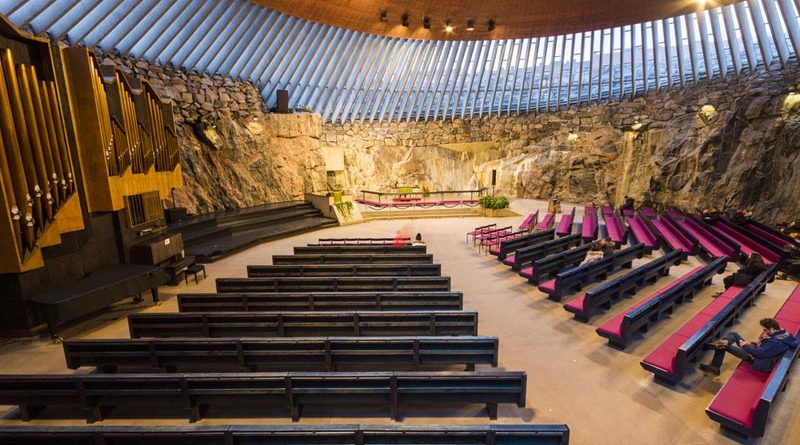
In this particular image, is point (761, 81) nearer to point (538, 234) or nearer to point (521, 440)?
point (538, 234)

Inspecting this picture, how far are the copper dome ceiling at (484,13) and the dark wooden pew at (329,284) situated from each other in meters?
9.91

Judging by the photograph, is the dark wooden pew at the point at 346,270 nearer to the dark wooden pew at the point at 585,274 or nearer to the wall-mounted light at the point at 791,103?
the dark wooden pew at the point at 585,274

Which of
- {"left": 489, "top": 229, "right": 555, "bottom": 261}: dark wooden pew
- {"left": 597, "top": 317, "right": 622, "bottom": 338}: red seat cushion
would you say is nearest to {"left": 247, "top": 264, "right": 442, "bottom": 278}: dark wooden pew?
{"left": 489, "top": 229, "right": 555, "bottom": 261}: dark wooden pew

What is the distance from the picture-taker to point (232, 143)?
1662 cm

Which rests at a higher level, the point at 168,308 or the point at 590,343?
the point at 168,308

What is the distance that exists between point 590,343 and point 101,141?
8.12 metres

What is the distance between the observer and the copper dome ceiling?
11.9 metres

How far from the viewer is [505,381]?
318 cm

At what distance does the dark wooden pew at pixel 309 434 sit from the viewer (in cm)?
234

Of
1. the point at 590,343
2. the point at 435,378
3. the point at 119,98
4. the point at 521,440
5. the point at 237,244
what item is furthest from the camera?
the point at 237,244

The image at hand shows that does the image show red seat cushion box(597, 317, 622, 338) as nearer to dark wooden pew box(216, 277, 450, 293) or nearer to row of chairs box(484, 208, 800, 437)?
row of chairs box(484, 208, 800, 437)

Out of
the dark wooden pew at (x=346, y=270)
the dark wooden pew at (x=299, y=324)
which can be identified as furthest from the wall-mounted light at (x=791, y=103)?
the dark wooden pew at (x=299, y=324)

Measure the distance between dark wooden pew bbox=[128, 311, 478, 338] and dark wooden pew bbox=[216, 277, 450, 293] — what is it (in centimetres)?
139

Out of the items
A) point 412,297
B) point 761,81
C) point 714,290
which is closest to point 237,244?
point 412,297
